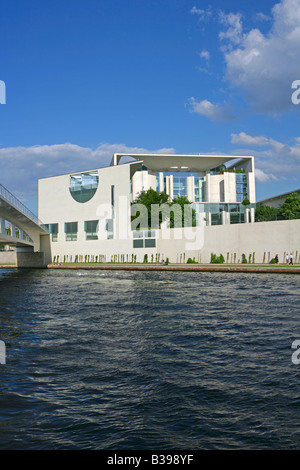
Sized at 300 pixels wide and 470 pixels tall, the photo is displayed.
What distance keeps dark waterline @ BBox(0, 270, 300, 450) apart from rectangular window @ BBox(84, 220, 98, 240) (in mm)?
50479

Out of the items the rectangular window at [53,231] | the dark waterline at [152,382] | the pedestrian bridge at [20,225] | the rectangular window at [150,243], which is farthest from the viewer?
the rectangular window at [53,231]

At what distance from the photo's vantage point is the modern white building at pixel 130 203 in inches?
2366

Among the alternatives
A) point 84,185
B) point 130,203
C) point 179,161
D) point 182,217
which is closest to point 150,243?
point 130,203

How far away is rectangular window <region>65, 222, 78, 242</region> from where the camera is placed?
6980 centimetres

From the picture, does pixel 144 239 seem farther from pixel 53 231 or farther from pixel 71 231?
pixel 53 231

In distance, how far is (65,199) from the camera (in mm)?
A: 71562

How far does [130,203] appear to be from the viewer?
220ft

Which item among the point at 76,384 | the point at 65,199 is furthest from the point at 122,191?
the point at 76,384

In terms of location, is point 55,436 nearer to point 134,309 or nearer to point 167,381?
point 167,381

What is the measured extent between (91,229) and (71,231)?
4.92 m

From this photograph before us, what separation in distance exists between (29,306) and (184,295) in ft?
26.6

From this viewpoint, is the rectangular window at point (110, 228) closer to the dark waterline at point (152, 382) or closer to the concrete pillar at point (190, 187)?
the concrete pillar at point (190, 187)

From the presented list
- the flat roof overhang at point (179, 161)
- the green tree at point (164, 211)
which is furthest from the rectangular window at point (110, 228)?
the flat roof overhang at point (179, 161)

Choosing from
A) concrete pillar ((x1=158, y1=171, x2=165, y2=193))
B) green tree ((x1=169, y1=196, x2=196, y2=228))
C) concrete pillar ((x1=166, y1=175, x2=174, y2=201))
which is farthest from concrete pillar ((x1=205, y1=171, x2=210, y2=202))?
green tree ((x1=169, y1=196, x2=196, y2=228))
